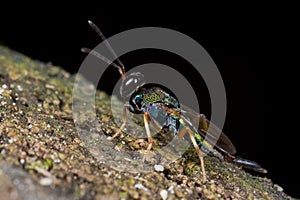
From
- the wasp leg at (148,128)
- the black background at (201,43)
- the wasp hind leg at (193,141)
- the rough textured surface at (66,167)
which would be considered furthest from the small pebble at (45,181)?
the black background at (201,43)

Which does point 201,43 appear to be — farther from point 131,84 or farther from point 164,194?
point 164,194

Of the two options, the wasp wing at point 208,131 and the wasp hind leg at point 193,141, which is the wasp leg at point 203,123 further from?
the wasp hind leg at point 193,141

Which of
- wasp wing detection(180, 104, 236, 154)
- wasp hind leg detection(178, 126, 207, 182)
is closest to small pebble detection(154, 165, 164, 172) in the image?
wasp hind leg detection(178, 126, 207, 182)

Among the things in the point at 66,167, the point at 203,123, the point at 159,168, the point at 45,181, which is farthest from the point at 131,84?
the point at 45,181

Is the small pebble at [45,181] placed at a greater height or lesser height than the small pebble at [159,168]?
lesser

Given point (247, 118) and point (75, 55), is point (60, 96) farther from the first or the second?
point (247, 118)
